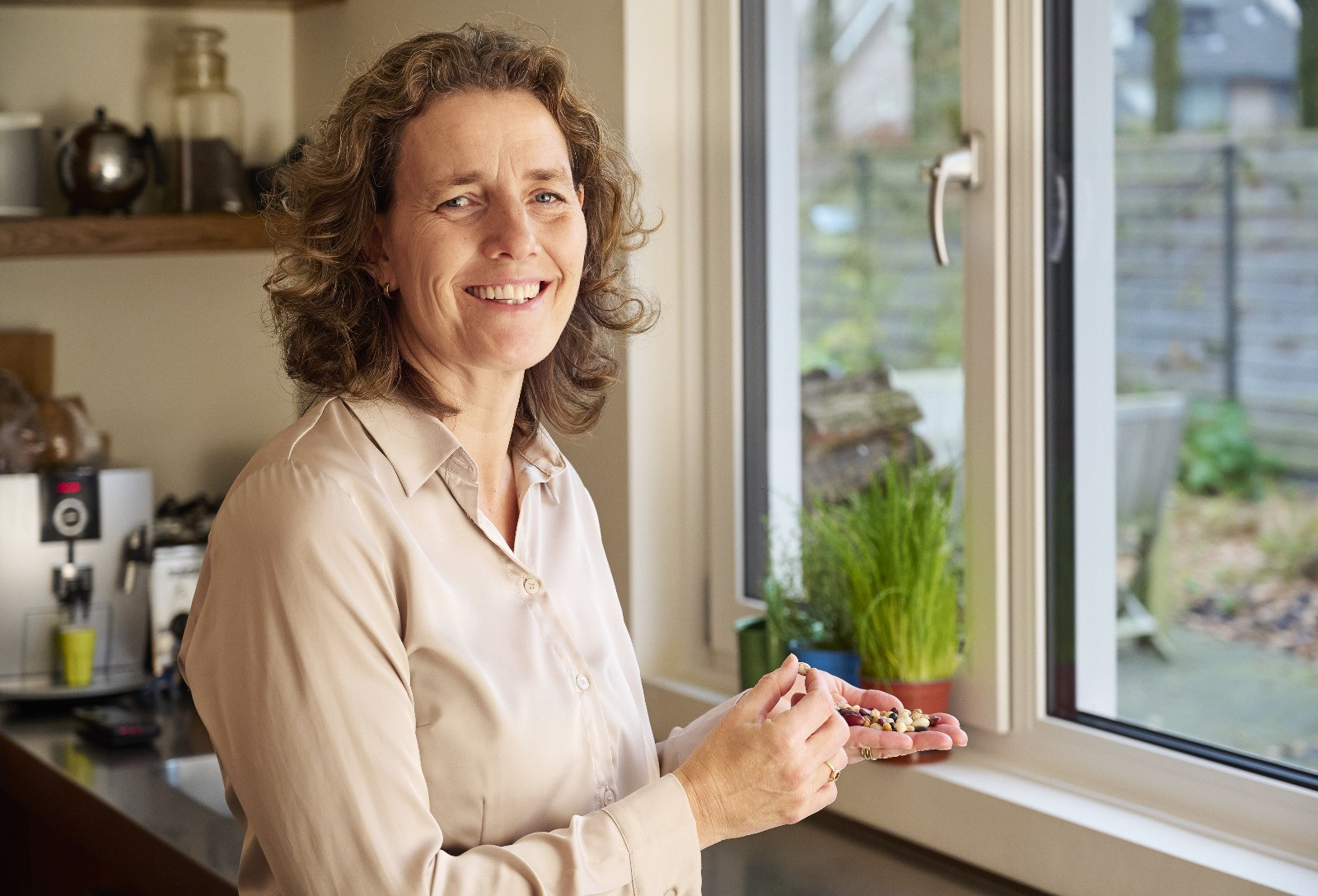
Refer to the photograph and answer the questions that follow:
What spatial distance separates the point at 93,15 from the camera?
283 cm

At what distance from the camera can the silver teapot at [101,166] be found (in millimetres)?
2596

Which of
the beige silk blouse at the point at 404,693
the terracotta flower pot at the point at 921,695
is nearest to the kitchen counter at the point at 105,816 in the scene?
the beige silk blouse at the point at 404,693

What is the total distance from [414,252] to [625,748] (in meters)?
0.47

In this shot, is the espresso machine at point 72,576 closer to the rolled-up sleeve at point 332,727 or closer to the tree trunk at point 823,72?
the tree trunk at point 823,72

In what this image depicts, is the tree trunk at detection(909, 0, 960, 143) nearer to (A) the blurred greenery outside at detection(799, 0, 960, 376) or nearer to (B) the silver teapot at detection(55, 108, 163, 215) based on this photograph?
(A) the blurred greenery outside at detection(799, 0, 960, 376)

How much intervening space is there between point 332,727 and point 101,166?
6.39 feet

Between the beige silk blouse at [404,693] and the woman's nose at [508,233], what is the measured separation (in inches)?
6.1

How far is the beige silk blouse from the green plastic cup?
1401 millimetres

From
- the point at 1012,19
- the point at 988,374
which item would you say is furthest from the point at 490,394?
the point at 1012,19

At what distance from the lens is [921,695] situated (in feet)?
5.51

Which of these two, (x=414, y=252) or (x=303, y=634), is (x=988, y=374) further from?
(x=303, y=634)

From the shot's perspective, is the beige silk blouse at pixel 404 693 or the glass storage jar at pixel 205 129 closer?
the beige silk blouse at pixel 404 693

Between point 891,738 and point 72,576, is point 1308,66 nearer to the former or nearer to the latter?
point 891,738

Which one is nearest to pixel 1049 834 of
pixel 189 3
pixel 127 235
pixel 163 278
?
pixel 127 235
